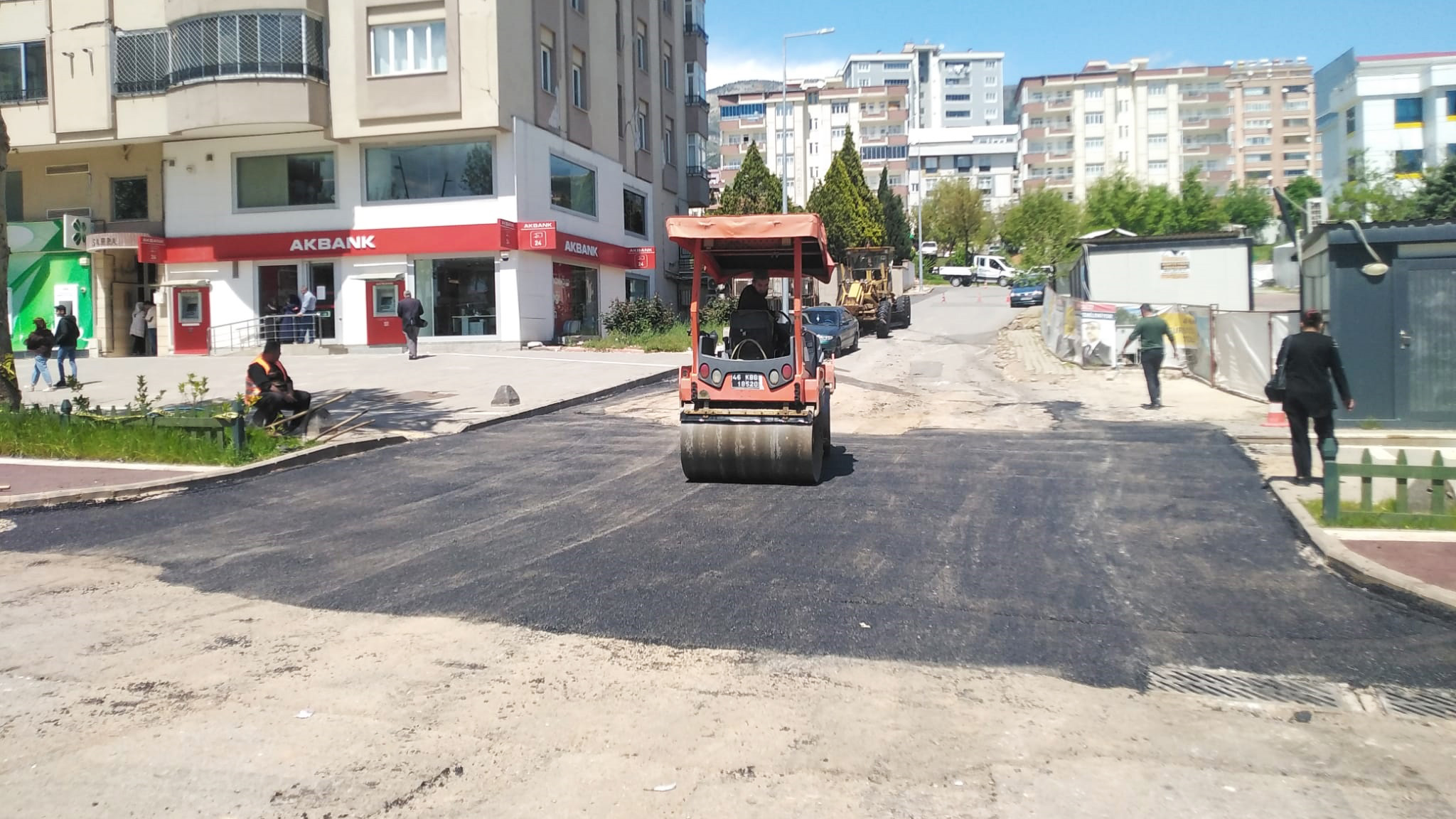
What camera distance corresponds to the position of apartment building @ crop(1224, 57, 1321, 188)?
11888cm

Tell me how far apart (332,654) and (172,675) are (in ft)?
2.56

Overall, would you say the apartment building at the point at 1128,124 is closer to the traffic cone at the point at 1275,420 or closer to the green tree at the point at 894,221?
the green tree at the point at 894,221

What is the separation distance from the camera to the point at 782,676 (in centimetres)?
557

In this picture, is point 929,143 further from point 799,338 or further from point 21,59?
point 799,338

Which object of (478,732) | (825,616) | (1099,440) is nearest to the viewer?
(478,732)

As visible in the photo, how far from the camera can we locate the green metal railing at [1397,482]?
341 inches

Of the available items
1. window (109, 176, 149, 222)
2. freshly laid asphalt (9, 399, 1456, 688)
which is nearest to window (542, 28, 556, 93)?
window (109, 176, 149, 222)

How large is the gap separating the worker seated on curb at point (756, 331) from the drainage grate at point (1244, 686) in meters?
5.91

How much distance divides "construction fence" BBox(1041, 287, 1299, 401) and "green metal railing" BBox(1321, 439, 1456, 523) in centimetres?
1039

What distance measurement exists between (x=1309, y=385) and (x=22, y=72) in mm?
36479

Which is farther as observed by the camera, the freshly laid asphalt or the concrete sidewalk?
the concrete sidewalk

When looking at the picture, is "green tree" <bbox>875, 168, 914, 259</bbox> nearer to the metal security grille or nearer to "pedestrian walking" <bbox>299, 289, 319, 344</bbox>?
"pedestrian walking" <bbox>299, 289, 319, 344</bbox>

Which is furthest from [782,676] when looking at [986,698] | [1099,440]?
[1099,440]

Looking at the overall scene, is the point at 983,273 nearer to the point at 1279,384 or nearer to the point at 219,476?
the point at 1279,384
